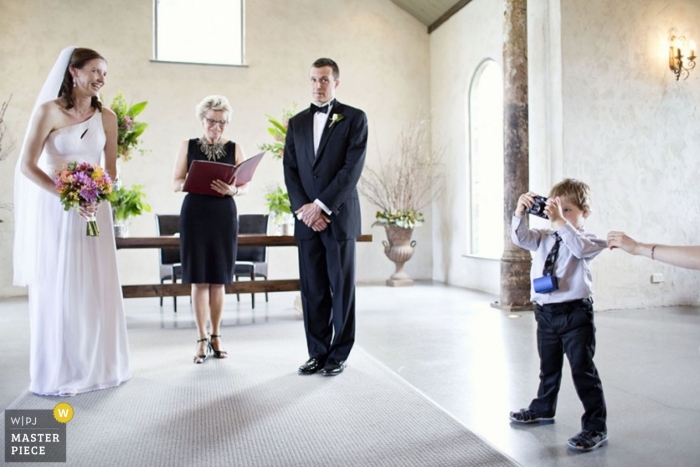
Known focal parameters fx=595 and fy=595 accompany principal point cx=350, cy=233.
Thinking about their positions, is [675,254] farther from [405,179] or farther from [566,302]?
[405,179]

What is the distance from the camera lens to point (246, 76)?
871 cm

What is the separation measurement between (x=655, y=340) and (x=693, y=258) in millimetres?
3044

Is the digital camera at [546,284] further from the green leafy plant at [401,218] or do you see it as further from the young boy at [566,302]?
the green leafy plant at [401,218]

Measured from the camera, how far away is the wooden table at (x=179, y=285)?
5.09 meters

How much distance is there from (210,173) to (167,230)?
10.9 feet

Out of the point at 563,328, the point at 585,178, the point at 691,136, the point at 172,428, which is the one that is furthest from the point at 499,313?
the point at 172,428

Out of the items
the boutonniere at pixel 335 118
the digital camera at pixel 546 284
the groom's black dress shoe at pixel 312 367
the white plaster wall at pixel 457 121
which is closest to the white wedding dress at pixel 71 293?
the groom's black dress shoe at pixel 312 367

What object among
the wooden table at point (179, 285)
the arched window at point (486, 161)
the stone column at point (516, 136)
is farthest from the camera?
the arched window at point (486, 161)

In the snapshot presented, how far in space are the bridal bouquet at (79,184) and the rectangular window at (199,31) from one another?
20.0 ft

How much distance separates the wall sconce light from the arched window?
81.8 inches

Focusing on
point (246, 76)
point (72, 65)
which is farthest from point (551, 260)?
point (246, 76)

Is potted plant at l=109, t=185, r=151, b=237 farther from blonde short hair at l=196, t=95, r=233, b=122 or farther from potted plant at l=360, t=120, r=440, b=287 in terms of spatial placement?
potted plant at l=360, t=120, r=440, b=287

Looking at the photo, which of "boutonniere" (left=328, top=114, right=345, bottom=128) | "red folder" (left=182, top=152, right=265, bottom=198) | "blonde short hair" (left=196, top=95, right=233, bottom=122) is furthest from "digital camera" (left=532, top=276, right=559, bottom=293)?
"blonde short hair" (left=196, top=95, right=233, bottom=122)

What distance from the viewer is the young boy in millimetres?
2295
